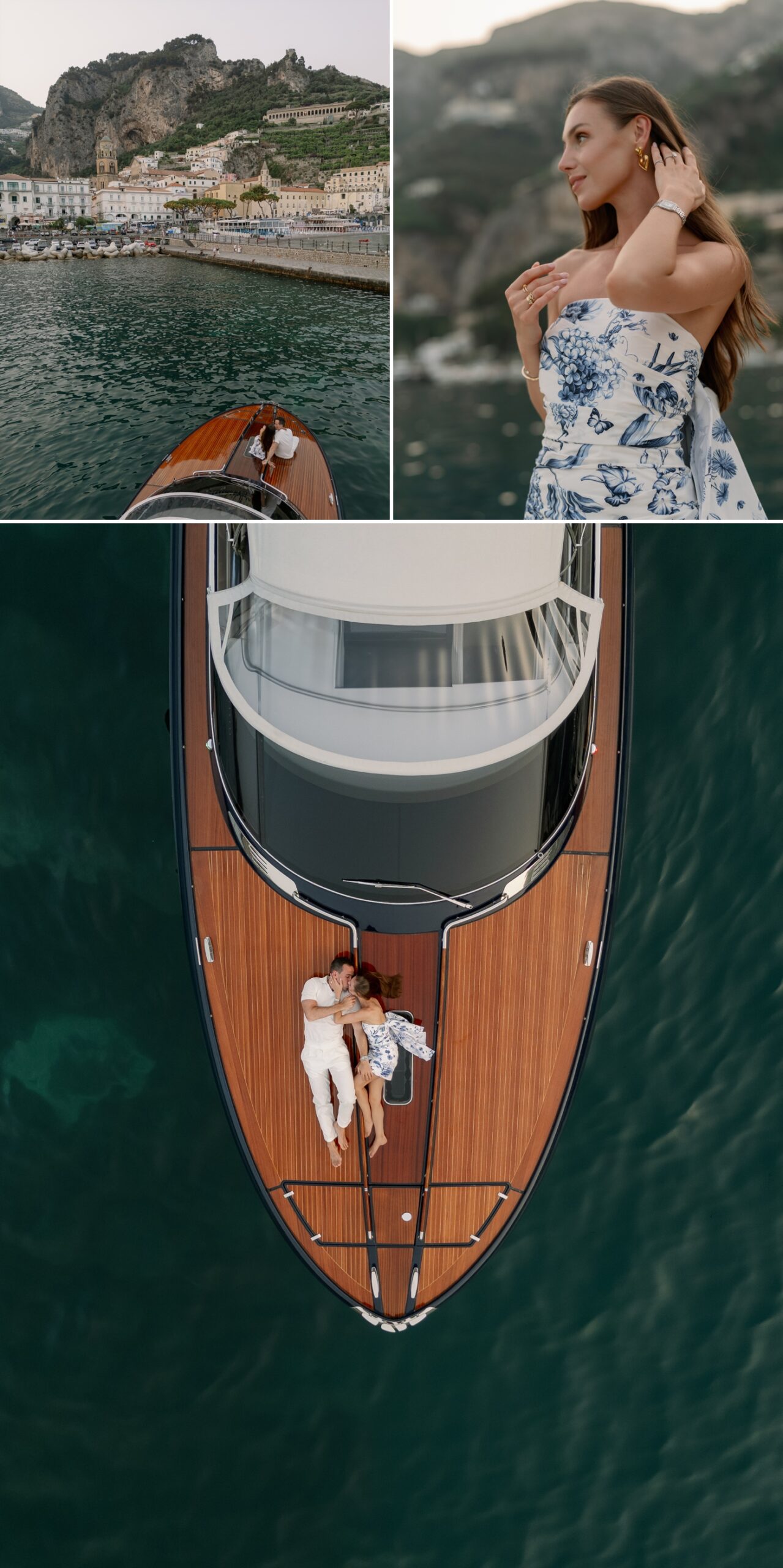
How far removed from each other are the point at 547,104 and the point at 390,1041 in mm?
2209

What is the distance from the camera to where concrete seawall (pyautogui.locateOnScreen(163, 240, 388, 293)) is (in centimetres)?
166

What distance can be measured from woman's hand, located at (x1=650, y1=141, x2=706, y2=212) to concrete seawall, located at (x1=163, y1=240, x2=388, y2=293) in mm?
494

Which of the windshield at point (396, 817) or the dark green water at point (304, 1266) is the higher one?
the windshield at point (396, 817)

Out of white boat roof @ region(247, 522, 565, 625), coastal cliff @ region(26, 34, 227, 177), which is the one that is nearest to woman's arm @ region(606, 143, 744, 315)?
white boat roof @ region(247, 522, 565, 625)

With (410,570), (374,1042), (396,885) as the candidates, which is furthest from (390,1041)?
(410,570)

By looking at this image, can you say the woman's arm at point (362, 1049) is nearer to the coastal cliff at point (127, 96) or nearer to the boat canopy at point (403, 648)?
the boat canopy at point (403, 648)

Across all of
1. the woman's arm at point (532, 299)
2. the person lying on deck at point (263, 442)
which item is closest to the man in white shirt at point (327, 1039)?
the person lying on deck at point (263, 442)

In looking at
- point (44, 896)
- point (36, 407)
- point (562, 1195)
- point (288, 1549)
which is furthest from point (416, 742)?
point (288, 1549)

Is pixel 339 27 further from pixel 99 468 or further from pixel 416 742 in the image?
pixel 416 742

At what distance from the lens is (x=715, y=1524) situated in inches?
124

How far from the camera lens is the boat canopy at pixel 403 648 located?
236 cm

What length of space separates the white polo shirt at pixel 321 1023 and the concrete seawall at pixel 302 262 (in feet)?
5.74

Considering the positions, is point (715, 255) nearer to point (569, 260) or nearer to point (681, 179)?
point (681, 179)

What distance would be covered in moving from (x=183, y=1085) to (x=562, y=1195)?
1417mm
